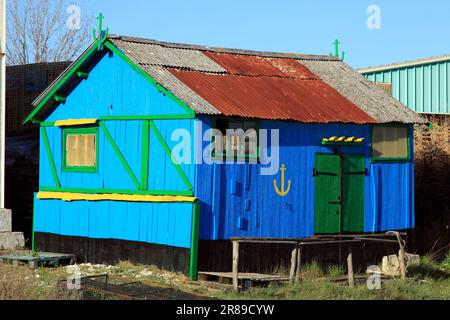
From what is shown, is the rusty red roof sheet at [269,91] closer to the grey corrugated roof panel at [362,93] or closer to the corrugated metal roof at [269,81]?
the corrugated metal roof at [269,81]

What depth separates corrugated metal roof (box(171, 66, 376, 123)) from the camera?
723 inches

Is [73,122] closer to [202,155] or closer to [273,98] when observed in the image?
[202,155]

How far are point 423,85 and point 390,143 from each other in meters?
10.4

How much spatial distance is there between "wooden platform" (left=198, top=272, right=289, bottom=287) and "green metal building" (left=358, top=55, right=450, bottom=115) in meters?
14.2

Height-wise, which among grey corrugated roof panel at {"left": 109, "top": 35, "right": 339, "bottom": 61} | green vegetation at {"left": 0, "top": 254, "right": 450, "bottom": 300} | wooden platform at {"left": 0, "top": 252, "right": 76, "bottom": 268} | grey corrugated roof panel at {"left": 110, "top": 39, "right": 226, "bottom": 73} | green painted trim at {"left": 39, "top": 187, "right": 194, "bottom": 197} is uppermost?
grey corrugated roof panel at {"left": 109, "top": 35, "right": 339, "bottom": 61}

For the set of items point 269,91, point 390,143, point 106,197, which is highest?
point 269,91

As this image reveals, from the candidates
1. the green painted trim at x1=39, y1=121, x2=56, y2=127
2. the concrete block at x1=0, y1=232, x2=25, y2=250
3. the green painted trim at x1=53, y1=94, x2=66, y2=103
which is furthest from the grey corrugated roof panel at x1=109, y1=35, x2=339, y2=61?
the concrete block at x1=0, y1=232, x2=25, y2=250

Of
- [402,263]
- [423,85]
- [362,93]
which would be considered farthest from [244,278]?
[423,85]

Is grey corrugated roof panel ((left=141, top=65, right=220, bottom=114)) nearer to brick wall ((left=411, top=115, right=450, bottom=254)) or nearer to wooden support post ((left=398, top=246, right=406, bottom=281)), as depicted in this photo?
wooden support post ((left=398, top=246, right=406, bottom=281))

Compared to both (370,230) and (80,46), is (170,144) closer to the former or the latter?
(370,230)

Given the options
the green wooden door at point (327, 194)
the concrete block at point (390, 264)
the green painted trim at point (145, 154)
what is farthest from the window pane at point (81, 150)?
the concrete block at point (390, 264)

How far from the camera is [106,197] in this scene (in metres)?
19.2
